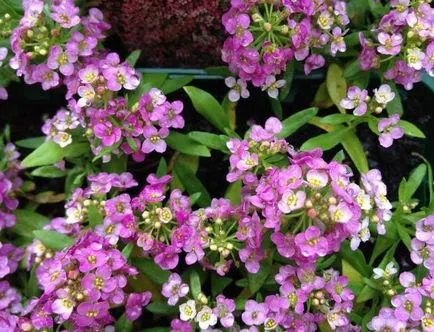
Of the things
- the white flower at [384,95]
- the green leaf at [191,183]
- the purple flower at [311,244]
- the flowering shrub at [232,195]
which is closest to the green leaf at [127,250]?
the flowering shrub at [232,195]

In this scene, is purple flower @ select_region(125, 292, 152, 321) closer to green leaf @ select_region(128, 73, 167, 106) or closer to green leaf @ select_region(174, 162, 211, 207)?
green leaf @ select_region(174, 162, 211, 207)

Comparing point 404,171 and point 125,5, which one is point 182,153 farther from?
point 404,171

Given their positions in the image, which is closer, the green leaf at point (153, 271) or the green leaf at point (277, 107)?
the green leaf at point (153, 271)

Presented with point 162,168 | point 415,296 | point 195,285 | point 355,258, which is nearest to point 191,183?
point 162,168

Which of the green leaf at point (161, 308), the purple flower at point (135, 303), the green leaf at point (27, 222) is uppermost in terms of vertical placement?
the purple flower at point (135, 303)

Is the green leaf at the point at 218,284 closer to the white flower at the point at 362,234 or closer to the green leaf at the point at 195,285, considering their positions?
the green leaf at the point at 195,285

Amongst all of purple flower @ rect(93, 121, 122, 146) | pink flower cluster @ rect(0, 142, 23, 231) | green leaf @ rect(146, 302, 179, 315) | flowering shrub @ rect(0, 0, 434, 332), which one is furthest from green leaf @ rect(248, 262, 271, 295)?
pink flower cluster @ rect(0, 142, 23, 231)

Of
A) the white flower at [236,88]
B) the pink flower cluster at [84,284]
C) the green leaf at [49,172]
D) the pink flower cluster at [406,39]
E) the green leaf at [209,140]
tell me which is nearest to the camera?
the pink flower cluster at [84,284]
